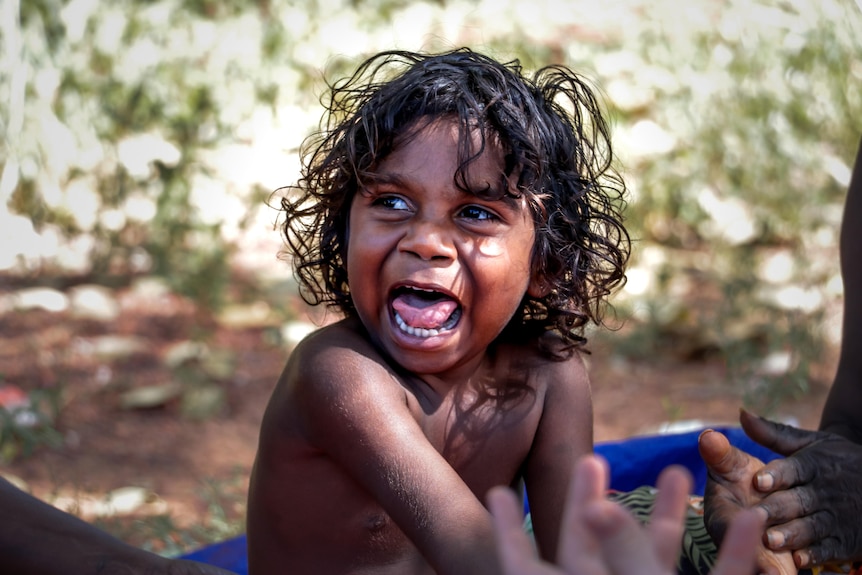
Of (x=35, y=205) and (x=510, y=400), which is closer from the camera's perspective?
(x=510, y=400)

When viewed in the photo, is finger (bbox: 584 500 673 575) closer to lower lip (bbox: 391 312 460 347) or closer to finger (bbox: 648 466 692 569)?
finger (bbox: 648 466 692 569)

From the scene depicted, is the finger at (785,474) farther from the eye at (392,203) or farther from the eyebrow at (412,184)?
the eye at (392,203)

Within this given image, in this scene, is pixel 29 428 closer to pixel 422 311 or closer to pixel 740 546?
pixel 422 311

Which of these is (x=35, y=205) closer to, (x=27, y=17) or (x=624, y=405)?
(x=27, y=17)

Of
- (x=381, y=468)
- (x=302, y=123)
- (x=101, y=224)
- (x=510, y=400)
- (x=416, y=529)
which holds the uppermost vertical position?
(x=302, y=123)

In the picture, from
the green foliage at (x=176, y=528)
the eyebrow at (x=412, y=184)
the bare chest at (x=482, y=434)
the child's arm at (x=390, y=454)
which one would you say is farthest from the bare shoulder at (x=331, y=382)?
the green foliage at (x=176, y=528)

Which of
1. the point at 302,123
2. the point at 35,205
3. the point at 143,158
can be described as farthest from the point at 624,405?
the point at 35,205

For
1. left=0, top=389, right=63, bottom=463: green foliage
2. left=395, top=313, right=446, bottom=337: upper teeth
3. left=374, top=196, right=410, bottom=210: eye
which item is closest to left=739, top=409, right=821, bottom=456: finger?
left=395, top=313, right=446, bottom=337: upper teeth

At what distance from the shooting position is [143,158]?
4570mm

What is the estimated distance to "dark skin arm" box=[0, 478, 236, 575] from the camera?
1.73m

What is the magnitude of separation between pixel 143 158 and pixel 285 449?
2.87m

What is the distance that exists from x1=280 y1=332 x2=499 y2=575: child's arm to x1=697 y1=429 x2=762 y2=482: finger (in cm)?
50

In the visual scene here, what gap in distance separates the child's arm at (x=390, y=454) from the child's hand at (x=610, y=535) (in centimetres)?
Result: 48

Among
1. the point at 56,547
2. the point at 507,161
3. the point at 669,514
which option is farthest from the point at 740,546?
A: the point at 56,547
